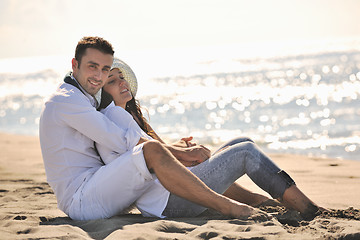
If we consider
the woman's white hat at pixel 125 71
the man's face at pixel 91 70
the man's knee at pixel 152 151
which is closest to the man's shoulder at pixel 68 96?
the man's face at pixel 91 70

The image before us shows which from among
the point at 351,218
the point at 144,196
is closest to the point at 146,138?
the point at 144,196

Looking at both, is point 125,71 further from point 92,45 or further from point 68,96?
point 68,96

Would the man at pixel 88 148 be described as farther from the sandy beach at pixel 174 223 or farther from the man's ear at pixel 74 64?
the sandy beach at pixel 174 223

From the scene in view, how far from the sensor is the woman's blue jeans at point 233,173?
12.6 ft

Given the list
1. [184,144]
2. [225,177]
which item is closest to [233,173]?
[225,177]

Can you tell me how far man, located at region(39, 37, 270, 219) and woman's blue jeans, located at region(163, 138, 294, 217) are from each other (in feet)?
0.84

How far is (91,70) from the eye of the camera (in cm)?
387

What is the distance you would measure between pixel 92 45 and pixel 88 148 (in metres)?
0.76

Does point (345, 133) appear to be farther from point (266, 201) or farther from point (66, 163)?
point (66, 163)

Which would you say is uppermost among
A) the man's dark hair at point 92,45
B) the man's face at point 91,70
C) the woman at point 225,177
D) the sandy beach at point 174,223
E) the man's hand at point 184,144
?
the man's dark hair at point 92,45

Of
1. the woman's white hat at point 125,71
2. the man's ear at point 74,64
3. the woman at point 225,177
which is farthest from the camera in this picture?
the woman's white hat at point 125,71

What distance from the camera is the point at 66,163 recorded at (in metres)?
3.71

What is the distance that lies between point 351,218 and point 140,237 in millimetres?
1641

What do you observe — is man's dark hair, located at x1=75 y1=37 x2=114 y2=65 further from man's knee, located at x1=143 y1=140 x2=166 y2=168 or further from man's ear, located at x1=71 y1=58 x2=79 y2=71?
man's knee, located at x1=143 y1=140 x2=166 y2=168
